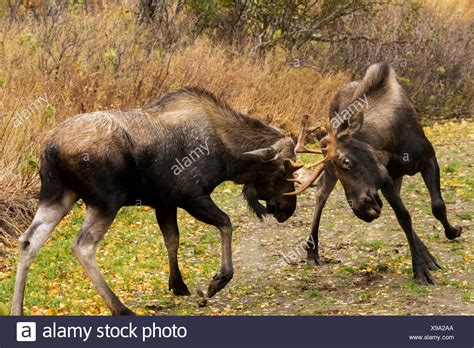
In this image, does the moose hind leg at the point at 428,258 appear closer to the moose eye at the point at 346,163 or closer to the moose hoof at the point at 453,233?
the moose hoof at the point at 453,233

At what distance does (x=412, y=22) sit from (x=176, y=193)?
1644 centimetres

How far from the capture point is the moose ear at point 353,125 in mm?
9422

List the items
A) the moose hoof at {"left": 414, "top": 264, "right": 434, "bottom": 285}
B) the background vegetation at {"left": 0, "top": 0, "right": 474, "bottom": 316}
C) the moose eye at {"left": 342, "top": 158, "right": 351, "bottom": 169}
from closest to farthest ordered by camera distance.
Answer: the moose hoof at {"left": 414, "top": 264, "right": 434, "bottom": 285}, the moose eye at {"left": 342, "top": 158, "right": 351, "bottom": 169}, the background vegetation at {"left": 0, "top": 0, "right": 474, "bottom": 316}

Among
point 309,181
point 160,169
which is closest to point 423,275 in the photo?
point 309,181

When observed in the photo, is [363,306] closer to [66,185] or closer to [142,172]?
[142,172]

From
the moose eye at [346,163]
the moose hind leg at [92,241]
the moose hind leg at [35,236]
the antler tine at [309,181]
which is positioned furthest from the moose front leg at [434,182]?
the moose hind leg at [35,236]

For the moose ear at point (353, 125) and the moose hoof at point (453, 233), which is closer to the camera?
the moose ear at point (353, 125)

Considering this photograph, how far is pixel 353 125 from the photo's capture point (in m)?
9.46

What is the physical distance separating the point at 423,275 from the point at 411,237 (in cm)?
44

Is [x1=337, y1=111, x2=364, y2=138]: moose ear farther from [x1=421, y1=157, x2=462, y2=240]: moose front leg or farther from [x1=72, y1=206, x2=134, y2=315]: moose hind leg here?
[x1=72, y1=206, x2=134, y2=315]: moose hind leg

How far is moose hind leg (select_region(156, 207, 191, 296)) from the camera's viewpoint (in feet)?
30.6

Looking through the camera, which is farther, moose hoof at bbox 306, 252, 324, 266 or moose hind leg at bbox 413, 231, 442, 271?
moose hoof at bbox 306, 252, 324, 266

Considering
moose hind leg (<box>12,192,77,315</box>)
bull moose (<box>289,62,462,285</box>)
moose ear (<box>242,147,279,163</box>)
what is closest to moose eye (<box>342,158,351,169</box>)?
bull moose (<box>289,62,462,285</box>)

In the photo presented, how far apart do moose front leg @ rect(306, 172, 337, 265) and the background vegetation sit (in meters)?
2.94
